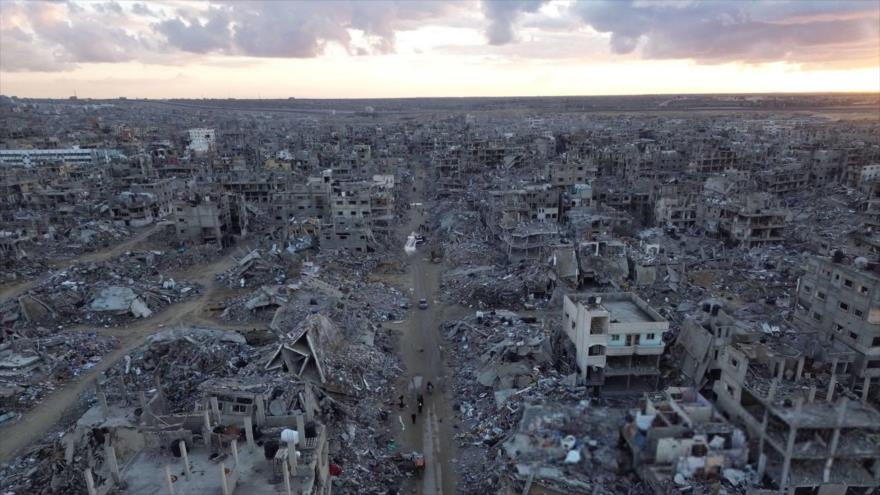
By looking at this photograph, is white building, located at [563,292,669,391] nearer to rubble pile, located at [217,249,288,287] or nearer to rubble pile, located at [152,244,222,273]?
rubble pile, located at [217,249,288,287]

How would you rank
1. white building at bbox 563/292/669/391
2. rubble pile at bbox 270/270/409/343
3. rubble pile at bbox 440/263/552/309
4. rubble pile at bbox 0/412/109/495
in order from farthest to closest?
rubble pile at bbox 440/263/552/309 < rubble pile at bbox 270/270/409/343 < white building at bbox 563/292/669/391 < rubble pile at bbox 0/412/109/495

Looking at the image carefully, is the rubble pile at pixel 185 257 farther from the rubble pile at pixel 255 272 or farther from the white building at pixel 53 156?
the white building at pixel 53 156

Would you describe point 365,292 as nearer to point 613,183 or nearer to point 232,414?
point 232,414

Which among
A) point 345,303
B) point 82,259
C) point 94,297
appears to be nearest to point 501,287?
point 345,303

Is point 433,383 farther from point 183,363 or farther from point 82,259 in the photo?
point 82,259

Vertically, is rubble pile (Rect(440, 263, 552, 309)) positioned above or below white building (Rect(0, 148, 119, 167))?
below

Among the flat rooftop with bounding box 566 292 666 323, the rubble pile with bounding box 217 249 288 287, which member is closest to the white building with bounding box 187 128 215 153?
the rubble pile with bounding box 217 249 288 287
